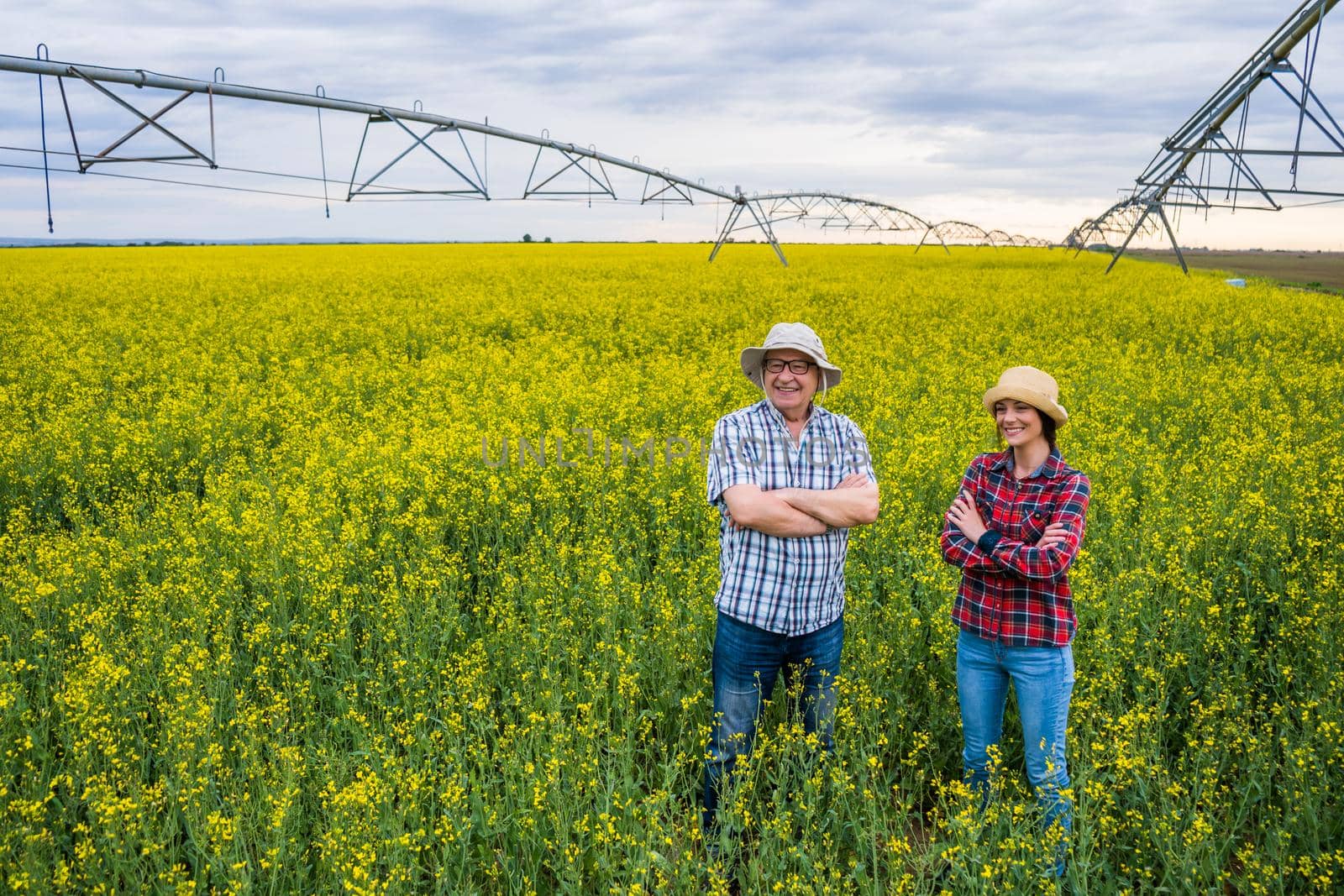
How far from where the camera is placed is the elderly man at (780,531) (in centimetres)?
295

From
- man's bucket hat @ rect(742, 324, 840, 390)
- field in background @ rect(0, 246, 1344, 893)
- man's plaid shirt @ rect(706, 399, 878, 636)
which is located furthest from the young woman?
man's bucket hat @ rect(742, 324, 840, 390)

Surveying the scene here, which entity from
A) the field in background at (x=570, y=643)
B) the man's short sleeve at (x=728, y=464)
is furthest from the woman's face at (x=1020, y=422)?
the field in background at (x=570, y=643)

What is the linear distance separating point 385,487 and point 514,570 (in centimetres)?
162

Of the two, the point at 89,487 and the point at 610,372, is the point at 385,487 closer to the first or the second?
the point at 89,487

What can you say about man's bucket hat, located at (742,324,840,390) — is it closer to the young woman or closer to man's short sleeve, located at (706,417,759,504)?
man's short sleeve, located at (706,417,759,504)

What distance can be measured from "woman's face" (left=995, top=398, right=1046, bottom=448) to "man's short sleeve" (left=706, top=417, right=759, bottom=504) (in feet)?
2.97

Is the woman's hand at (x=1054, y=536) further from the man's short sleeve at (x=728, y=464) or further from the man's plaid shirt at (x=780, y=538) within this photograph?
the man's short sleeve at (x=728, y=464)

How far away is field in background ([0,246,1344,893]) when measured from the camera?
2885 millimetres

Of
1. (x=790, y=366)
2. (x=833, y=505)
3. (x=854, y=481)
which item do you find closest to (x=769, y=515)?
(x=833, y=505)

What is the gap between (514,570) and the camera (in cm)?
530

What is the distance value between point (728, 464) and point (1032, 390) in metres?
1.09

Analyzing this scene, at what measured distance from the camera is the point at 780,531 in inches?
115

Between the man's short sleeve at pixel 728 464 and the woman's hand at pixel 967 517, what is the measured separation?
74 cm

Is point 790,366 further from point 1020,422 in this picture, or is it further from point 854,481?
point 1020,422
